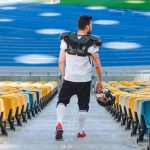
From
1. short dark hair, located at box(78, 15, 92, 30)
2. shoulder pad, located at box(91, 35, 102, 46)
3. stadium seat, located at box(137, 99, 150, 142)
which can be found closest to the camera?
stadium seat, located at box(137, 99, 150, 142)

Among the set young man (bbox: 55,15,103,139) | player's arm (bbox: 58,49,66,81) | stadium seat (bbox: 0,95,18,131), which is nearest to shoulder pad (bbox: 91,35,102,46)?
young man (bbox: 55,15,103,139)

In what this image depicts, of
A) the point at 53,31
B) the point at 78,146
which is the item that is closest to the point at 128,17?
the point at 53,31

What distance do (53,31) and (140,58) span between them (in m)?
6.05

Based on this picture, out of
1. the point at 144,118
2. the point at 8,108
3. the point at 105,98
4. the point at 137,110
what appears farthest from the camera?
the point at 8,108

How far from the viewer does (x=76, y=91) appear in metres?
5.13

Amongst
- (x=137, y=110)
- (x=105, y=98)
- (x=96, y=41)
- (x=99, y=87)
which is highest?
(x=96, y=41)

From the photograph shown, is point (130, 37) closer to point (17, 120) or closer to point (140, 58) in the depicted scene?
point (140, 58)

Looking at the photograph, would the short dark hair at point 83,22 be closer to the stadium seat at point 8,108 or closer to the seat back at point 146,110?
the seat back at point 146,110

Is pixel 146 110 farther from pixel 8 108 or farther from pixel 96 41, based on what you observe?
pixel 8 108

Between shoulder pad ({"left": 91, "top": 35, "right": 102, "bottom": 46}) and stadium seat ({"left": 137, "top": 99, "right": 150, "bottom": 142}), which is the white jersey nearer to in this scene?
shoulder pad ({"left": 91, "top": 35, "right": 102, "bottom": 46})

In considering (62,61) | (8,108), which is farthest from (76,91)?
(8,108)

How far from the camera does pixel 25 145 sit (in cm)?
441

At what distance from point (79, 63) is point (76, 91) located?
12.0 inches

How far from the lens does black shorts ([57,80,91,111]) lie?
5.11 m
